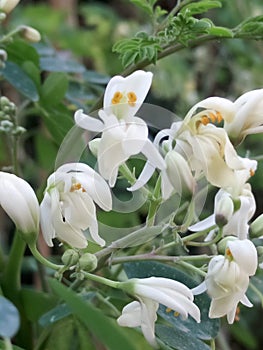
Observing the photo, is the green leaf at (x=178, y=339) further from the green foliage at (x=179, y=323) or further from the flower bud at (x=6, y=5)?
the flower bud at (x=6, y=5)

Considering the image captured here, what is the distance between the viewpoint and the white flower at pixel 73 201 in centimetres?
41

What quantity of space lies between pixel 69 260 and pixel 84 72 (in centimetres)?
38

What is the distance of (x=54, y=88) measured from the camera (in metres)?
0.66

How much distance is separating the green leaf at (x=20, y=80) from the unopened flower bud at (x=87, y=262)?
10.5 inches

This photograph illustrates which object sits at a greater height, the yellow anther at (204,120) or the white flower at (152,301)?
the yellow anther at (204,120)

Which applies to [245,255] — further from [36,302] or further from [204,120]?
[36,302]

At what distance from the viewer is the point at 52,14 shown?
1.34 m

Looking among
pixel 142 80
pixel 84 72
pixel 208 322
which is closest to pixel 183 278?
pixel 208 322

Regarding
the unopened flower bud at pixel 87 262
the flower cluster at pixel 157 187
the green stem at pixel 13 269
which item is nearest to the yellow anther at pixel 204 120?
the flower cluster at pixel 157 187

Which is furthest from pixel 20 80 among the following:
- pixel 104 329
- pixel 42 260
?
pixel 104 329

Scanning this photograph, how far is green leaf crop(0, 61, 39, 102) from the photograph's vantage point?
643 millimetres

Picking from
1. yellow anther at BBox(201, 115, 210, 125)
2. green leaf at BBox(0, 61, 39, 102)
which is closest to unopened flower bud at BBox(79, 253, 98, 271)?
yellow anther at BBox(201, 115, 210, 125)

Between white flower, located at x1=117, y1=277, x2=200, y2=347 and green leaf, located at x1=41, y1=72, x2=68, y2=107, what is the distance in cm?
29

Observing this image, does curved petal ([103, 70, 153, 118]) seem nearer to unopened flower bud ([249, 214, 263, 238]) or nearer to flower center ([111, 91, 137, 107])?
flower center ([111, 91, 137, 107])
